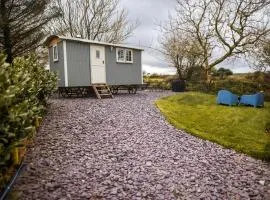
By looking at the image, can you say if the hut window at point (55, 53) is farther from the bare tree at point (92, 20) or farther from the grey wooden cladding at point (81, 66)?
the bare tree at point (92, 20)

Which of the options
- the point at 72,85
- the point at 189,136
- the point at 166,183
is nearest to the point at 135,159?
the point at 166,183

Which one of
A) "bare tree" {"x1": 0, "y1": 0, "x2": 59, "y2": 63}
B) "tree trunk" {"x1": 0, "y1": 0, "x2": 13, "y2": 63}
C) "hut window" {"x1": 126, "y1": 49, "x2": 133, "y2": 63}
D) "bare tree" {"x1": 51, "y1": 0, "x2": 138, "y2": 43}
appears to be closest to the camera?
"tree trunk" {"x1": 0, "y1": 0, "x2": 13, "y2": 63}

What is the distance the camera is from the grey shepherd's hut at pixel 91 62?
1538 cm

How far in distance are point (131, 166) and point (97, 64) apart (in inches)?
447

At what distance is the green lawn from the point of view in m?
8.02

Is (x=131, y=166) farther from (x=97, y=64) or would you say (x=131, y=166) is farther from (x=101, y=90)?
(x=97, y=64)

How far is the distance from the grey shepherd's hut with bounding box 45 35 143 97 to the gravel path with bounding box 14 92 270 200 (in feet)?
21.8

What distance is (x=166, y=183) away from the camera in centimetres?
534

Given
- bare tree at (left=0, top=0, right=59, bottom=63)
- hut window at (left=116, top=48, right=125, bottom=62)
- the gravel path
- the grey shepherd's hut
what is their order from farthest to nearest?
hut window at (left=116, top=48, right=125, bottom=62), bare tree at (left=0, top=0, right=59, bottom=63), the grey shepherd's hut, the gravel path

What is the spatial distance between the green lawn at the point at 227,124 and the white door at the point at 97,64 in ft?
15.9

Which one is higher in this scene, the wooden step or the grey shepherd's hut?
the grey shepherd's hut

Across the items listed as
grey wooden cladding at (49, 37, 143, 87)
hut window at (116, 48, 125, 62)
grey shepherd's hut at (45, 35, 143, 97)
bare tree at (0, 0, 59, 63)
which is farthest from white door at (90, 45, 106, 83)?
bare tree at (0, 0, 59, 63)

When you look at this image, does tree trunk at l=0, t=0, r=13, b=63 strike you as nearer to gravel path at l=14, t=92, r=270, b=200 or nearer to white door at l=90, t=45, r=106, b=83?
white door at l=90, t=45, r=106, b=83

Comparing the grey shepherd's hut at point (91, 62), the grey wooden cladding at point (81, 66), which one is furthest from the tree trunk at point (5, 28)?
the grey wooden cladding at point (81, 66)
